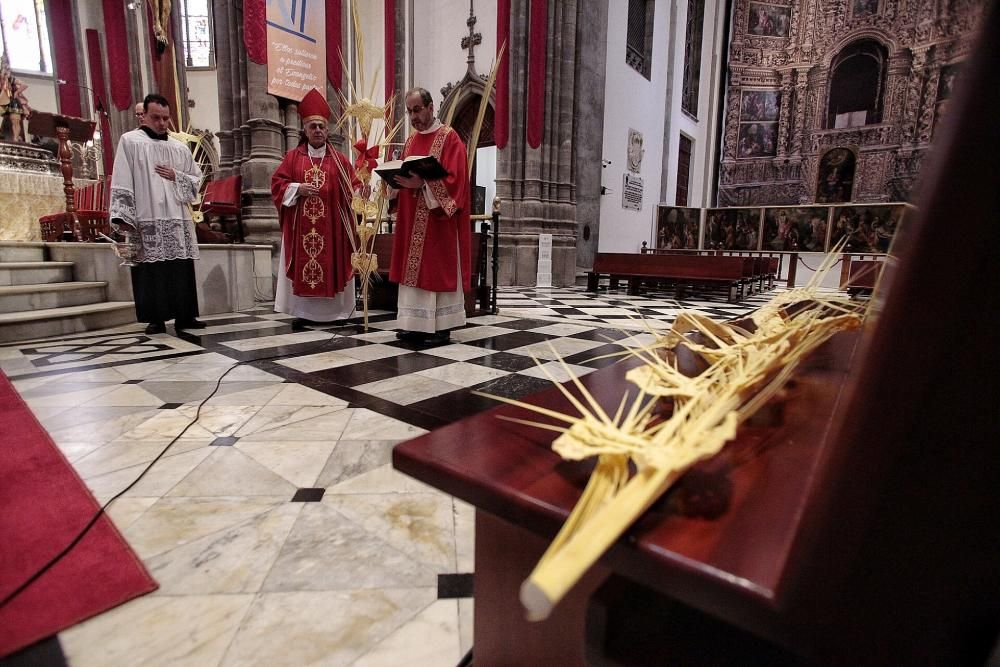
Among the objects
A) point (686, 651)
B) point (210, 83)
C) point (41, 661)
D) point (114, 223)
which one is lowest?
point (41, 661)

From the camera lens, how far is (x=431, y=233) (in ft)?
11.6

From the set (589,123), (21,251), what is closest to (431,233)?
(21,251)

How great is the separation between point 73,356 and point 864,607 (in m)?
4.05

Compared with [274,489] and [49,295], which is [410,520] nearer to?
[274,489]

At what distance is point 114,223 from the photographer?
3.71m

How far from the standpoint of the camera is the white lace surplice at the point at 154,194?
370cm

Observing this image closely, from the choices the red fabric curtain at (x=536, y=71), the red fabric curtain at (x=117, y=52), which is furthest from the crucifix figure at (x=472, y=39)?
the red fabric curtain at (x=117, y=52)

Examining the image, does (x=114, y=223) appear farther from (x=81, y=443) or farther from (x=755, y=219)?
(x=755, y=219)

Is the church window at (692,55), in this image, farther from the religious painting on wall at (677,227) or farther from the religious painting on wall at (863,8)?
the religious painting on wall at (863,8)

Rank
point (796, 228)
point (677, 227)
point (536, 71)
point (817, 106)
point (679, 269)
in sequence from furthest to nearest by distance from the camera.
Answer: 1. point (817, 106)
2. point (796, 228)
3. point (677, 227)
4. point (536, 71)
5. point (679, 269)

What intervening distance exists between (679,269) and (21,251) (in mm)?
7460

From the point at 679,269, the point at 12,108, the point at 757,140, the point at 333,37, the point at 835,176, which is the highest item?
the point at 757,140

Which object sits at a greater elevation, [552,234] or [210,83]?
[210,83]

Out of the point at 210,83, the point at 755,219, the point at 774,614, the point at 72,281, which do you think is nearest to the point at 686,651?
the point at 774,614
